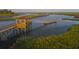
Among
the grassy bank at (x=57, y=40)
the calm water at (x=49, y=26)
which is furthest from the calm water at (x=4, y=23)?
the grassy bank at (x=57, y=40)

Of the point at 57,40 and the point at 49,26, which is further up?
the point at 49,26

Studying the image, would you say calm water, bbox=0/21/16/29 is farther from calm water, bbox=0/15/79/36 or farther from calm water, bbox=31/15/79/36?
calm water, bbox=31/15/79/36

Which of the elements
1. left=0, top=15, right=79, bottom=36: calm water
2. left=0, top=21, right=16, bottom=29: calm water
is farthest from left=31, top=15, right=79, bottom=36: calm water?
left=0, top=21, right=16, bottom=29: calm water

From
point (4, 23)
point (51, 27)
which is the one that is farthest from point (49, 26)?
A: point (4, 23)

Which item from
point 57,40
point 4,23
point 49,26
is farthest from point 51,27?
point 4,23

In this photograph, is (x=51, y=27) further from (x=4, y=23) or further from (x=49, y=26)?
(x=4, y=23)

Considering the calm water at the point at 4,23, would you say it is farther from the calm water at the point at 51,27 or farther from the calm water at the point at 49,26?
the calm water at the point at 51,27

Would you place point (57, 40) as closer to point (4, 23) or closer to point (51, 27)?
point (51, 27)
